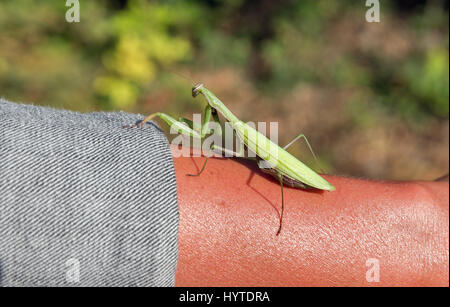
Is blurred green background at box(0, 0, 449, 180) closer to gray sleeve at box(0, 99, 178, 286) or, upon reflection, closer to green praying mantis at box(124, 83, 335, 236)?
green praying mantis at box(124, 83, 335, 236)

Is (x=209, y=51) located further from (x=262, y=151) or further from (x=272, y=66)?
(x=262, y=151)

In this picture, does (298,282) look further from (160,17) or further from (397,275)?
(160,17)

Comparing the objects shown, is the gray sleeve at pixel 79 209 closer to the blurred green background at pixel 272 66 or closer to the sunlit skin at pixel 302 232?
the sunlit skin at pixel 302 232

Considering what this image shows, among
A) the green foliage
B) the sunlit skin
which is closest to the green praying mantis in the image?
the sunlit skin

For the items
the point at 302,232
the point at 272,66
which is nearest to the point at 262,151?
the point at 302,232

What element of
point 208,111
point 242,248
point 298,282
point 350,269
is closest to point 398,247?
point 350,269

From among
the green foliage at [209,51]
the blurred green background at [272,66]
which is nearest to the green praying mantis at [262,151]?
the blurred green background at [272,66]

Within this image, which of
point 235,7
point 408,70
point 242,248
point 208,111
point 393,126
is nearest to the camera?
point 242,248
